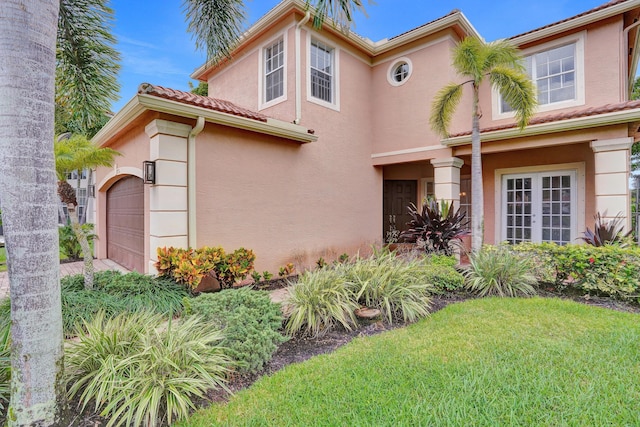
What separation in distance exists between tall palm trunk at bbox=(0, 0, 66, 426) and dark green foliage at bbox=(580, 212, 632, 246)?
9.06 metres

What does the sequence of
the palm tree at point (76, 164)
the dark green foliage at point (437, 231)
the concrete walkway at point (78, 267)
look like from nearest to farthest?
the palm tree at point (76, 164), the concrete walkway at point (78, 267), the dark green foliage at point (437, 231)

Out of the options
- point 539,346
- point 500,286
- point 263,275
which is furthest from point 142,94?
point 500,286

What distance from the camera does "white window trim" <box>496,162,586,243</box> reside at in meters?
8.78

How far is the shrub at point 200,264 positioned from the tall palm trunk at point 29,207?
3184mm

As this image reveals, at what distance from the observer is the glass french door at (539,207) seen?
29.7 ft

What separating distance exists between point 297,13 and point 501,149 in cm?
667

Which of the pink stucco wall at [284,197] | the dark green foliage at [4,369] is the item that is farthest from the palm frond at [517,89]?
the dark green foliage at [4,369]

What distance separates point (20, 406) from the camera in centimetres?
230

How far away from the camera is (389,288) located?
204 inches

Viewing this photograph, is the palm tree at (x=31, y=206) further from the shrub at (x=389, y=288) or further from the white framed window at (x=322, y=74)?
the white framed window at (x=322, y=74)

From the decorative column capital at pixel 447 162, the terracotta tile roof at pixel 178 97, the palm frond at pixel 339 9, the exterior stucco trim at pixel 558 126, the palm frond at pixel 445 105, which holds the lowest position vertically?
the decorative column capital at pixel 447 162

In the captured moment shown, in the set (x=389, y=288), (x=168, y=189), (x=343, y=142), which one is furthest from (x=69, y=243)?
(x=389, y=288)

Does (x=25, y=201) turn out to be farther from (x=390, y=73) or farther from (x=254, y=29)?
(x=390, y=73)

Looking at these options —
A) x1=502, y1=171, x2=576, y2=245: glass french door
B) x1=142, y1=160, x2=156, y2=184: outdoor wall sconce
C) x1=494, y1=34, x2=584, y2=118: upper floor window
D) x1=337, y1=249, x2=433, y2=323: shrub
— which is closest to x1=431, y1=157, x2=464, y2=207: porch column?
x1=502, y1=171, x2=576, y2=245: glass french door
